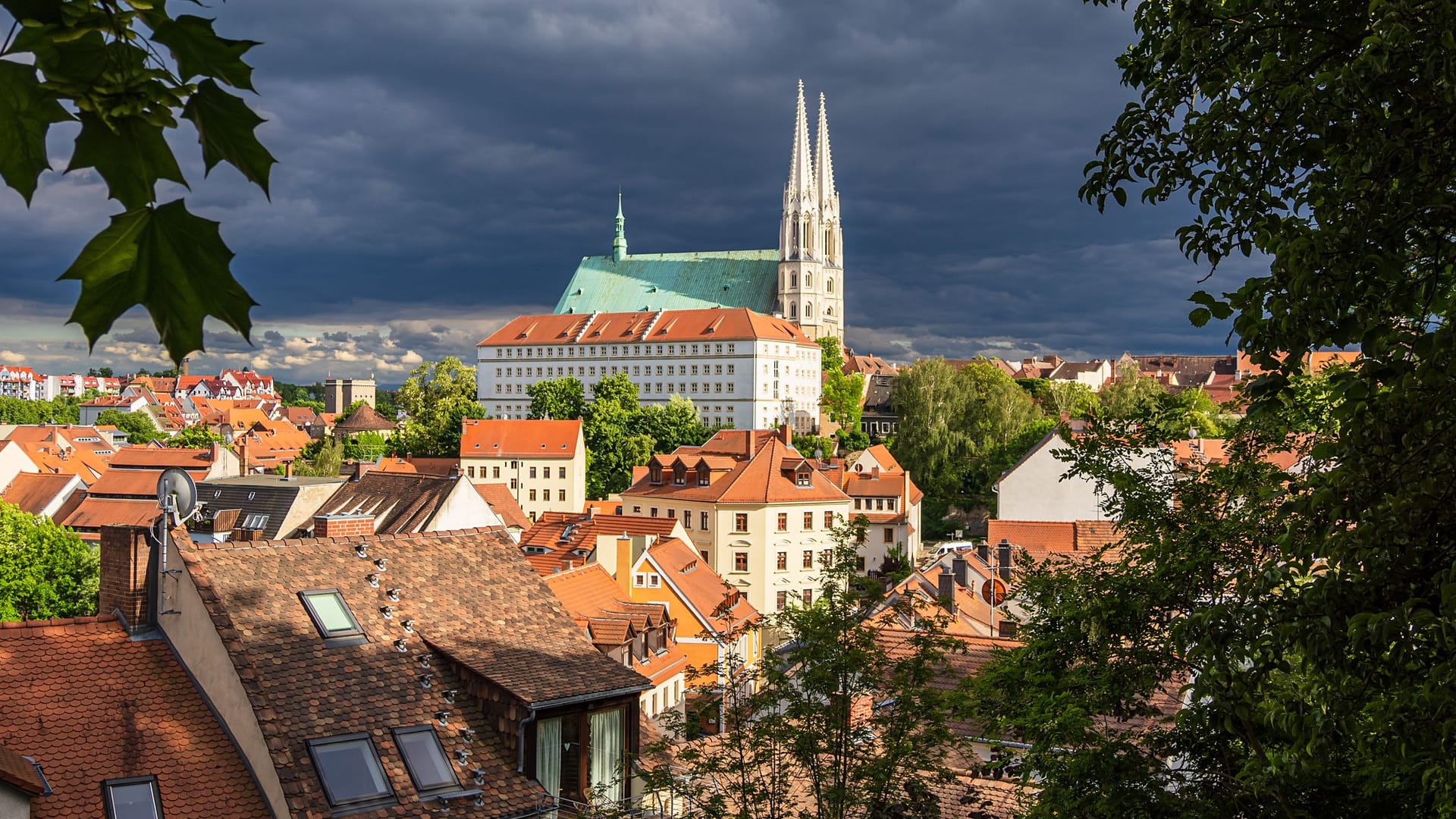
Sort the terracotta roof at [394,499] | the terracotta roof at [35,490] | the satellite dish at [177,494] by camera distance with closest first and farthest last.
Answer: the satellite dish at [177,494]
the terracotta roof at [394,499]
the terracotta roof at [35,490]

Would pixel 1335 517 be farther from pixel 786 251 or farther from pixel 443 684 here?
pixel 786 251

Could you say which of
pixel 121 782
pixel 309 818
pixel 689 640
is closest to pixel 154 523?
pixel 121 782

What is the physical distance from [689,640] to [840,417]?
312ft

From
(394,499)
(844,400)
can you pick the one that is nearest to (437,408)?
(844,400)

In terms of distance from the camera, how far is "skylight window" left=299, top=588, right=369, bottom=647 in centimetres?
1389

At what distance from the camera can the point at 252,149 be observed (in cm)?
174

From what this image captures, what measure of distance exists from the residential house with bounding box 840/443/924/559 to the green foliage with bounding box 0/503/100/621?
40.3 meters

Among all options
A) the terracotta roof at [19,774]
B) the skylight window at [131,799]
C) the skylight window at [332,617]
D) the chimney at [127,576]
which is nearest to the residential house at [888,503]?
the skylight window at [332,617]

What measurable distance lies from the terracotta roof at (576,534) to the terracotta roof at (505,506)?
285 cm

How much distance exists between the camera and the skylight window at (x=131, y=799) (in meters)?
11.1

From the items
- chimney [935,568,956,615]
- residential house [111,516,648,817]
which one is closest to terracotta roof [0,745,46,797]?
residential house [111,516,648,817]

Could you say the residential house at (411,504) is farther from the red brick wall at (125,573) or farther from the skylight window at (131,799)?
the skylight window at (131,799)

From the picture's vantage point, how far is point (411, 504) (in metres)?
41.9

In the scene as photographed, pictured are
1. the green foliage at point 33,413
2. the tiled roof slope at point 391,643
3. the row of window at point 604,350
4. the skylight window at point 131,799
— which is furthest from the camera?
the green foliage at point 33,413
